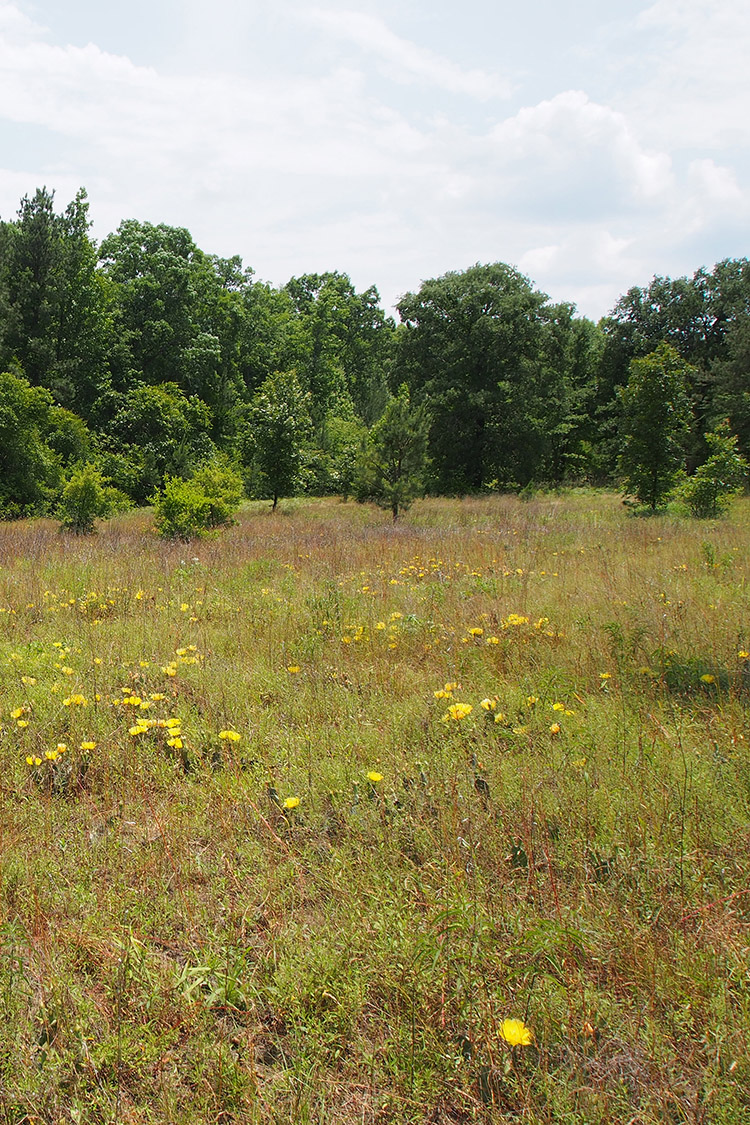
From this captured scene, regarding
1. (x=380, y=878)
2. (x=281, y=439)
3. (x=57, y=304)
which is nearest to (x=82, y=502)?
(x=281, y=439)

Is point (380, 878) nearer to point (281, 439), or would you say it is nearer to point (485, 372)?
point (281, 439)

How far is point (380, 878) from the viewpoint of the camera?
242 cm

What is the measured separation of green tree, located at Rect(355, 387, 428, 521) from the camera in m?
20.0

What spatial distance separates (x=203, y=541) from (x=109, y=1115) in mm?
11537

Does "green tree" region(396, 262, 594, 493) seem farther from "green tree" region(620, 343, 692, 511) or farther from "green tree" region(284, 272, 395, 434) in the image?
"green tree" region(620, 343, 692, 511)

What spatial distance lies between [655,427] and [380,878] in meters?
19.9

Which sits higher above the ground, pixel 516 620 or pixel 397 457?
pixel 397 457

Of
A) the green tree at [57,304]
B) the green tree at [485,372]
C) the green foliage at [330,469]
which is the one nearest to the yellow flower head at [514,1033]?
the green foliage at [330,469]

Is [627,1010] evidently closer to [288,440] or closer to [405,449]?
[405,449]

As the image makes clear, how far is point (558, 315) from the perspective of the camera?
115 feet

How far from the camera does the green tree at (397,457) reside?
2002 cm

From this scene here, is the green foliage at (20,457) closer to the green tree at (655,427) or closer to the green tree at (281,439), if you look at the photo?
the green tree at (281,439)

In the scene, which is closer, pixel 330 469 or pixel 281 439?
pixel 281 439

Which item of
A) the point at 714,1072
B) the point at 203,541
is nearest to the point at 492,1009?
the point at 714,1072
